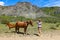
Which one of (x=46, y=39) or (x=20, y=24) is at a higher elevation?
(x=20, y=24)

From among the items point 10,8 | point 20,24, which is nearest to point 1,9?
point 10,8

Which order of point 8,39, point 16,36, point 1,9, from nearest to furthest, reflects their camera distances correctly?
point 8,39
point 16,36
point 1,9

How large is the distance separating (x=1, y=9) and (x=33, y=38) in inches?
5193

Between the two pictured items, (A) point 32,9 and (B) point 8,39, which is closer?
(B) point 8,39

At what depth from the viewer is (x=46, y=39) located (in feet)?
55.4

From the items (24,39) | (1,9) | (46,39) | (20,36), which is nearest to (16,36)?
(20,36)

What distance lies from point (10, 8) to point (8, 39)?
136 meters

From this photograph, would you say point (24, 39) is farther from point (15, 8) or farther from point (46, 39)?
point (15, 8)

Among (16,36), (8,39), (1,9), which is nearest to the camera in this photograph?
(8,39)

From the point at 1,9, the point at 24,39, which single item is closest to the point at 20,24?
the point at 24,39

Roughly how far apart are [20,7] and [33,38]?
135 metres

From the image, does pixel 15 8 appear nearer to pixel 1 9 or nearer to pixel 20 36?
pixel 1 9

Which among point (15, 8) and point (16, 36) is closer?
point (16, 36)

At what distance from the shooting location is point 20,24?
19.0 m
